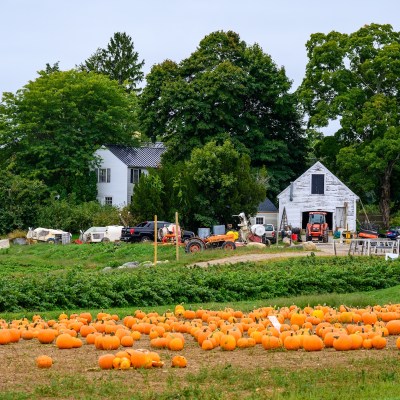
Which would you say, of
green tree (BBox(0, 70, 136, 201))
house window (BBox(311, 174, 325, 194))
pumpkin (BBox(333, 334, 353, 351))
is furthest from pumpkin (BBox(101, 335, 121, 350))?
green tree (BBox(0, 70, 136, 201))

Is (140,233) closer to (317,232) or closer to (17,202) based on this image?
(317,232)

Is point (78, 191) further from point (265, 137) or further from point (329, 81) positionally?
point (329, 81)

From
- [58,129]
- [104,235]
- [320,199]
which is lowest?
[104,235]

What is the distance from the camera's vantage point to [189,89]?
226 feet

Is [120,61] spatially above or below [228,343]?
above

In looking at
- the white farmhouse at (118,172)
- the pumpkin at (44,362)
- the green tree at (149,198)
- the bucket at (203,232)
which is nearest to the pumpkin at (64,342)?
the pumpkin at (44,362)

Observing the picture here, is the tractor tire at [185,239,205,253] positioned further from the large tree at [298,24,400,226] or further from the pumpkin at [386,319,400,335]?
the pumpkin at [386,319,400,335]

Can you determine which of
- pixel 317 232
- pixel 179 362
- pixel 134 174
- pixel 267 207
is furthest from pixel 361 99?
pixel 179 362

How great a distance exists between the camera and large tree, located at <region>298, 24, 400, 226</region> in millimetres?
64000

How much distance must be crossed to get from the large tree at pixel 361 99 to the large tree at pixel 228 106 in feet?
13.3

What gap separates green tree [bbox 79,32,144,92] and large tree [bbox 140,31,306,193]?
34.0m

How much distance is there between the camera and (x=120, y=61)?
109375 mm

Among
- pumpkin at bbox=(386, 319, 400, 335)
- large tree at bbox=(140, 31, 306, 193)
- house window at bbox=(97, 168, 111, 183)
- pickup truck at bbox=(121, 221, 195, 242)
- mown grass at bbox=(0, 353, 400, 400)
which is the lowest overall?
mown grass at bbox=(0, 353, 400, 400)

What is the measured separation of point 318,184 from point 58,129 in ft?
73.3
